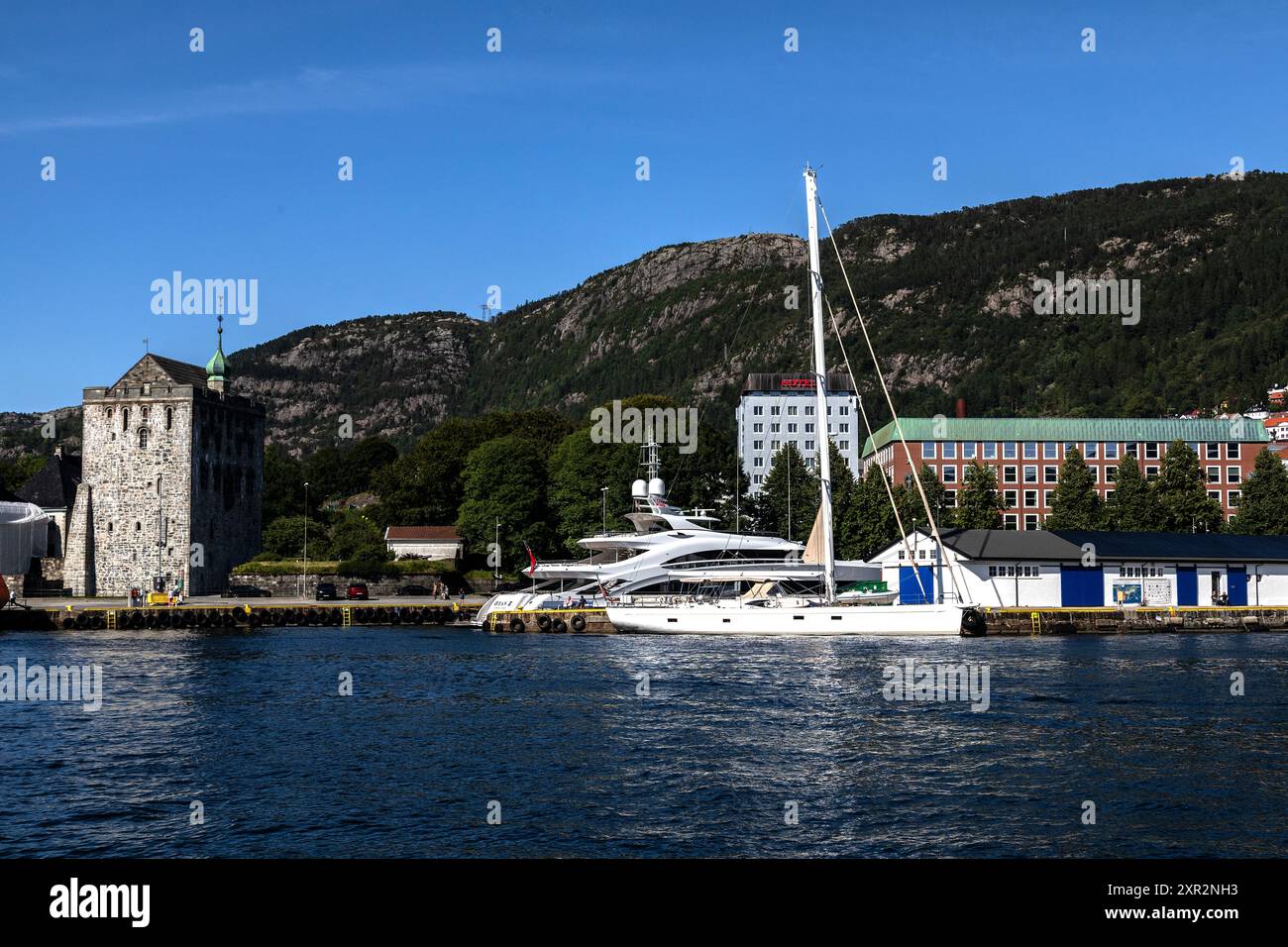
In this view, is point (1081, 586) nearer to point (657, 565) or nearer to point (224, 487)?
point (657, 565)

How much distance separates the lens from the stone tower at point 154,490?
4350 inches

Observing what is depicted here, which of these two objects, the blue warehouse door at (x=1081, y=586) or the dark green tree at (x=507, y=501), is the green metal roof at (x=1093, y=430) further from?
the blue warehouse door at (x=1081, y=586)

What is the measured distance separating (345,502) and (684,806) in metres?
170

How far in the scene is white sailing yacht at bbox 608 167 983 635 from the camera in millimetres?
62250

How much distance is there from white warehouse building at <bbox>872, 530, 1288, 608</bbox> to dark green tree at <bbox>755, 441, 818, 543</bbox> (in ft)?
60.1

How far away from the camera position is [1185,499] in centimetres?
10856

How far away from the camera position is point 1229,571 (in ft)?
267

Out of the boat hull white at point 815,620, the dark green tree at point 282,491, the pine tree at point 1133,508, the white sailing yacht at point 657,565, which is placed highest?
the dark green tree at point 282,491

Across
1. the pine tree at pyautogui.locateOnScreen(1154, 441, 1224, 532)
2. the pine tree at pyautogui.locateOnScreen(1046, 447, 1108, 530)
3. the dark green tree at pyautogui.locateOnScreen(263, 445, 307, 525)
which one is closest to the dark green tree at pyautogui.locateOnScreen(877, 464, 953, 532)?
the pine tree at pyautogui.locateOnScreen(1046, 447, 1108, 530)

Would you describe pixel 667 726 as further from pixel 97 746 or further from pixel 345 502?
pixel 345 502

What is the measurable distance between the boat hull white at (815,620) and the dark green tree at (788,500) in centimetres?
3370

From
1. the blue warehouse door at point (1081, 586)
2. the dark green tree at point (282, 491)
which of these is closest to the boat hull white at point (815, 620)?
the blue warehouse door at point (1081, 586)
